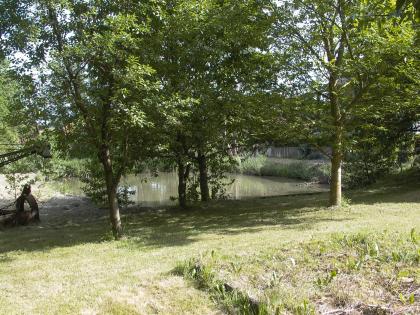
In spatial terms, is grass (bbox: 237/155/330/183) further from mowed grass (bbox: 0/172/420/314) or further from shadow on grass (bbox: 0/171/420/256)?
mowed grass (bbox: 0/172/420/314)

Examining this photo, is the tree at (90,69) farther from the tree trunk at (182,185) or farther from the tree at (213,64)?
the tree trunk at (182,185)

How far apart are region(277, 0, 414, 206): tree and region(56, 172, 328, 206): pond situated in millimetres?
9031

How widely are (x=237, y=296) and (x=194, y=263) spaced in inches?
46.6

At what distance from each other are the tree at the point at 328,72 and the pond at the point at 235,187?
356 inches

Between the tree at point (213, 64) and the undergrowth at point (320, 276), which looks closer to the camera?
the undergrowth at point (320, 276)

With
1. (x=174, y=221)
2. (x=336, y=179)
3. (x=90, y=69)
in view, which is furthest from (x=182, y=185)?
(x=90, y=69)

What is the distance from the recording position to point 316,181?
87.9 feet

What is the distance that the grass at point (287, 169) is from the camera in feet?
92.4

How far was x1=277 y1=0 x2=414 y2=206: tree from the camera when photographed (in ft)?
37.1

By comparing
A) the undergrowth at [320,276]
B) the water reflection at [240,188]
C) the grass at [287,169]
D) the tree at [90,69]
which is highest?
the tree at [90,69]

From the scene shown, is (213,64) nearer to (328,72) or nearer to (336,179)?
(328,72)

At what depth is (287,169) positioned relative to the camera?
1249 inches

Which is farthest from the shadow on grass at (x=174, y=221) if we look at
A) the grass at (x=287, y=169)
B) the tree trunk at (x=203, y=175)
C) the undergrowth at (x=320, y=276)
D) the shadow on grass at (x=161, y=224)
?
the grass at (x=287, y=169)

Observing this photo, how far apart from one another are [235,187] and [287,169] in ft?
22.6
